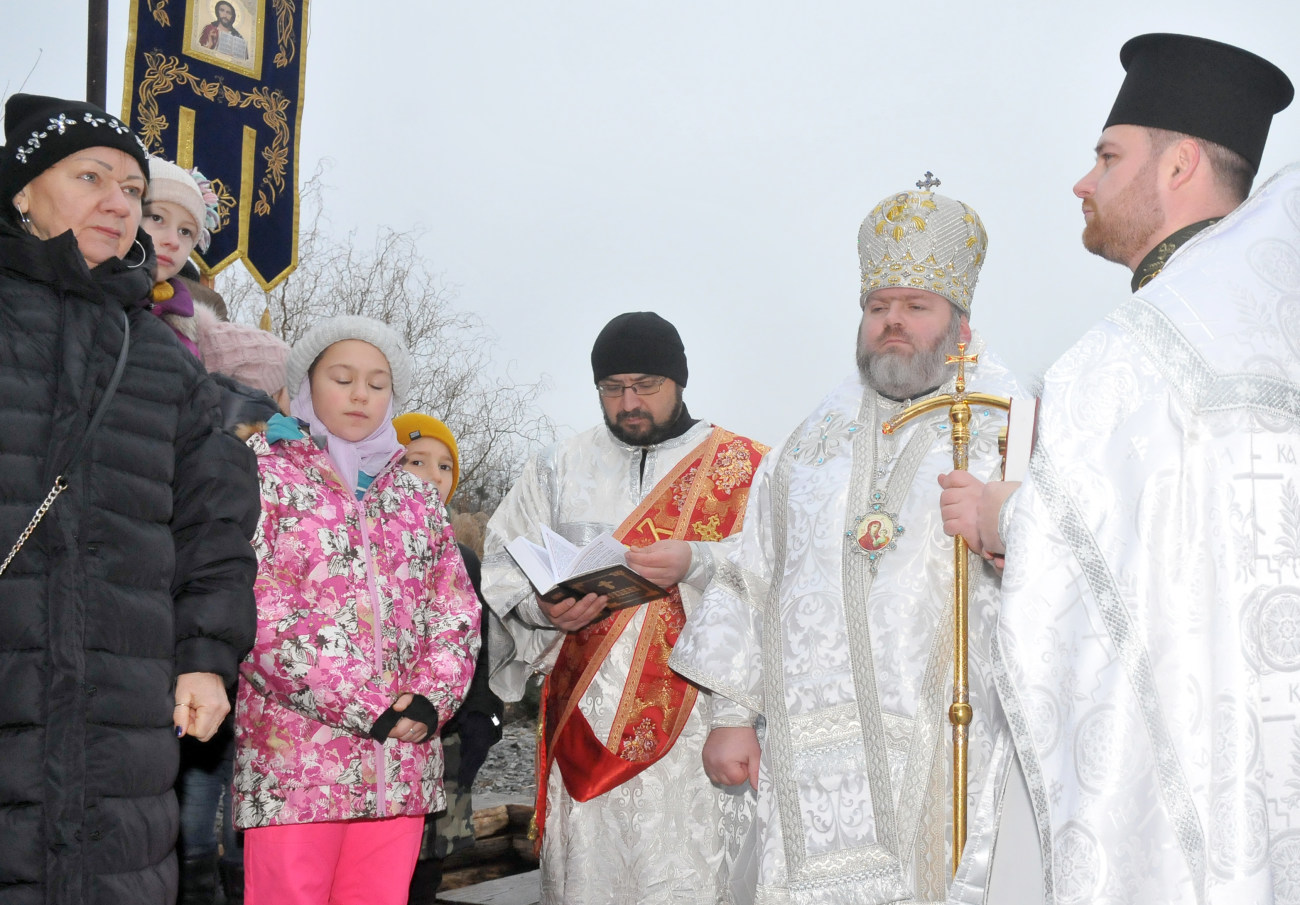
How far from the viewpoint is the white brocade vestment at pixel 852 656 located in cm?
306

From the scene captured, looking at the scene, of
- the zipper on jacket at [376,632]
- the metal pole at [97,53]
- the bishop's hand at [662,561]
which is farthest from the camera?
the metal pole at [97,53]

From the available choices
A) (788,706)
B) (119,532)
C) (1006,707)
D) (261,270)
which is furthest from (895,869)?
(261,270)

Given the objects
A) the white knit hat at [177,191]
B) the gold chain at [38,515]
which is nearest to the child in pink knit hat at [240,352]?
the white knit hat at [177,191]

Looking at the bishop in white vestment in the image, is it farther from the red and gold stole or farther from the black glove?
the black glove

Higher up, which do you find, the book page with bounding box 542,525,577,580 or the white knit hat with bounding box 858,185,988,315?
the white knit hat with bounding box 858,185,988,315

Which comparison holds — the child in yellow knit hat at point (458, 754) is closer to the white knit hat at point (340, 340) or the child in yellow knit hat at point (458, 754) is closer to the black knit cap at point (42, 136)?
the white knit hat at point (340, 340)

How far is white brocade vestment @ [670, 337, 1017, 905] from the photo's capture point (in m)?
3.06

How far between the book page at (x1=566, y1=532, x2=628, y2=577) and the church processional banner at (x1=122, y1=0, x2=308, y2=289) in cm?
383

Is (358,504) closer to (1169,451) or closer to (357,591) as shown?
(357,591)

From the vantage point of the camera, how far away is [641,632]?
4.25m

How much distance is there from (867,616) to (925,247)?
112cm

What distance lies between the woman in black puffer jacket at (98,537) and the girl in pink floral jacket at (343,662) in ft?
1.51

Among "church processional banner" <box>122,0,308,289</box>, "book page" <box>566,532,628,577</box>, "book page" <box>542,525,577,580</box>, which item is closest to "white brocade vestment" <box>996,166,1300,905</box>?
"book page" <box>566,532,628,577</box>

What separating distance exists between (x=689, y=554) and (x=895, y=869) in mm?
1311
